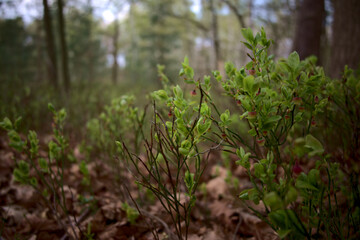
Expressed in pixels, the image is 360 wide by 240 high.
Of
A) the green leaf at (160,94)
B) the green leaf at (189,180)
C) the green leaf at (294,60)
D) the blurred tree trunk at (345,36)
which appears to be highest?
the blurred tree trunk at (345,36)

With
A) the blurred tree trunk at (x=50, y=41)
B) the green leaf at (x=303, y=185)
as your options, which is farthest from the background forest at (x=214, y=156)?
the blurred tree trunk at (x=50, y=41)

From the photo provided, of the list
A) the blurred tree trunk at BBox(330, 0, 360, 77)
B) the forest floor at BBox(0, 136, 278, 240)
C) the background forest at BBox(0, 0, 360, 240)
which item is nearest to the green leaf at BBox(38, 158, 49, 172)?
the background forest at BBox(0, 0, 360, 240)

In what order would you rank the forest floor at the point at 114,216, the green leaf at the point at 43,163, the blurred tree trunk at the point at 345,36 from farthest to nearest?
the blurred tree trunk at the point at 345,36 < the forest floor at the point at 114,216 < the green leaf at the point at 43,163

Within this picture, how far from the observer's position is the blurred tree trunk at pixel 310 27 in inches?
142

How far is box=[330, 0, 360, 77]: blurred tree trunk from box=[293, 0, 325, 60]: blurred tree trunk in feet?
2.13

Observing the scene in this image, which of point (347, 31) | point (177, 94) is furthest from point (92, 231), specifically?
point (347, 31)

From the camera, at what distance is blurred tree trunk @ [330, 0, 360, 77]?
108 inches

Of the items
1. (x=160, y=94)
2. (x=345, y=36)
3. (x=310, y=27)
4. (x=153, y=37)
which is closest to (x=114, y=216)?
(x=160, y=94)

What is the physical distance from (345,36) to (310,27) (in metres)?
0.91

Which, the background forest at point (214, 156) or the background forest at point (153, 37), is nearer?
the background forest at point (214, 156)

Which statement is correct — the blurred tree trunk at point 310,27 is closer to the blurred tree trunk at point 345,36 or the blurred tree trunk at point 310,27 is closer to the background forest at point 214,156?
the background forest at point 214,156

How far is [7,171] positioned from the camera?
2.48 m

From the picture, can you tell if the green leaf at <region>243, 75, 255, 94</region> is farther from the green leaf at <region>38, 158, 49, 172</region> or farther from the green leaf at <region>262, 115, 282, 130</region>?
the green leaf at <region>38, 158, 49, 172</region>

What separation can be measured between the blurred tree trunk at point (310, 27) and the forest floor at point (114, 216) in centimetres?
251
